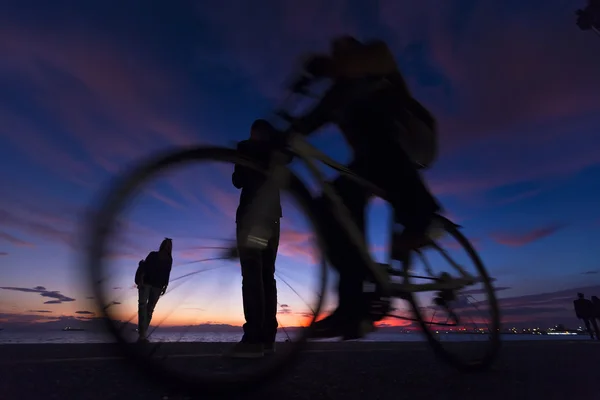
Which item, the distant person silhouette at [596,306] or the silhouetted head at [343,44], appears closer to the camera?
the silhouetted head at [343,44]

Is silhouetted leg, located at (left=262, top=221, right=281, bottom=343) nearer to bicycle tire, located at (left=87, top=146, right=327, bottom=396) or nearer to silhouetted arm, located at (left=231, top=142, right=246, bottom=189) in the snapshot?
silhouetted arm, located at (left=231, top=142, right=246, bottom=189)

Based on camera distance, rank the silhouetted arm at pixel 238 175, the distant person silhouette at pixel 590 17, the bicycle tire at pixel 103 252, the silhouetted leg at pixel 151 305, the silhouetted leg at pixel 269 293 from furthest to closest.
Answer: the distant person silhouette at pixel 590 17, the silhouetted leg at pixel 269 293, the silhouetted arm at pixel 238 175, the silhouetted leg at pixel 151 305, the bicycle tire at pixel 103 252

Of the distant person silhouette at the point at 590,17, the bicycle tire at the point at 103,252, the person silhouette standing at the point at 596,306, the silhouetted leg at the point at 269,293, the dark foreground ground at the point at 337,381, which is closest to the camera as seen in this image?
the bicycle tire at the point at 103,252

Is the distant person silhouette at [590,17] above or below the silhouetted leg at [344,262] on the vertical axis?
above

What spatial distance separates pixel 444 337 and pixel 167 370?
9.73ft

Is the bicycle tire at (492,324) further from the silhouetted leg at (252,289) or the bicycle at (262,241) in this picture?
the silhouetted leg at (252,289)

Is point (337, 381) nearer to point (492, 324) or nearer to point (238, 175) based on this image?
point (238, 175)

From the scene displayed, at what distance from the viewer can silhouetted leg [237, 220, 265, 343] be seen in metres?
2.61

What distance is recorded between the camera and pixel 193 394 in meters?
1.94

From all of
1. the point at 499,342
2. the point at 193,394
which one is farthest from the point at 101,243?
the point at 499,342

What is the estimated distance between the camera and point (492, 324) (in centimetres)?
414

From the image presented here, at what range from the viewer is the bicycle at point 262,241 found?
186 centimetres

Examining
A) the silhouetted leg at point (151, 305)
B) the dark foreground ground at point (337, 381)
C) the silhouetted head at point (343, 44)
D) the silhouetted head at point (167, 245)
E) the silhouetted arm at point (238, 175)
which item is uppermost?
the silhouetted head at point (343, 44)

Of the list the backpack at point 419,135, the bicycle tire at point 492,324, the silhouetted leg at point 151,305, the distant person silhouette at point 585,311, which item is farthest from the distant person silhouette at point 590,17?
the silhouetted leg at point 151,305
